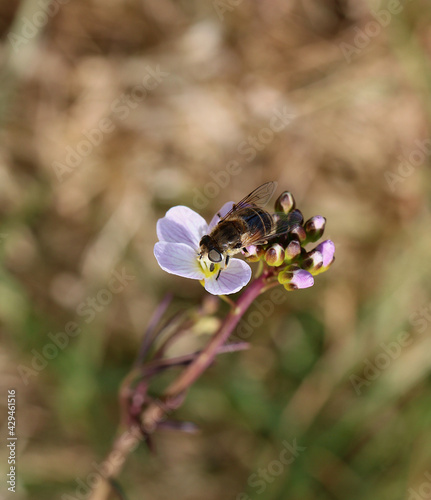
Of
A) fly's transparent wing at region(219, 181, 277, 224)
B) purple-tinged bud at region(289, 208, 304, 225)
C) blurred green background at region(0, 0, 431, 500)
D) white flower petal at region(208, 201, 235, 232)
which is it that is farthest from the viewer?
blurred green background at region(0, 0, 431, 500)

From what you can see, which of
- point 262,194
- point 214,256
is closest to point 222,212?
point 262,194

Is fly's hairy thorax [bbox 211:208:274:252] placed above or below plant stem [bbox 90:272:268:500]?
above

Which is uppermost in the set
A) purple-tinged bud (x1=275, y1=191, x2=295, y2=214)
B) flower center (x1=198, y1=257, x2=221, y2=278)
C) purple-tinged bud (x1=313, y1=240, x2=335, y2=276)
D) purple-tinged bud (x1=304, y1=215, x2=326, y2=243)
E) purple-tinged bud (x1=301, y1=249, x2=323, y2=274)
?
purple-tinged bud (x1=275, y1=191, x2=295, y2=214)

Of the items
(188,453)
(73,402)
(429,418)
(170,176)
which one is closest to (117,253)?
(170,176)

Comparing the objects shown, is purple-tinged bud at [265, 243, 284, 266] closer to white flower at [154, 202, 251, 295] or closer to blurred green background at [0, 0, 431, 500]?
white flower at [154, 202, 251, 295]

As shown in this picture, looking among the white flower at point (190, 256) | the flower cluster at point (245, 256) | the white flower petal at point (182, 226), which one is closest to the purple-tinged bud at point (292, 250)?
the flower cluster at point (245, 256)

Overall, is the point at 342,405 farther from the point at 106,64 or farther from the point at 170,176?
the point at 106,64

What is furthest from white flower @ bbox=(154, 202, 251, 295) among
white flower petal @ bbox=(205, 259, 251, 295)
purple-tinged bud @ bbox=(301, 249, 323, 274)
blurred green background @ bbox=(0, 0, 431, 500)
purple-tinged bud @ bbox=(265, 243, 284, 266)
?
blurred green background @ bbox=(0, 0, 431, 500)
